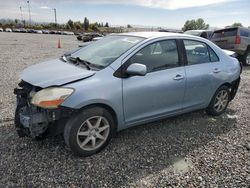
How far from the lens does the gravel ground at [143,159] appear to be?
2.74 metres

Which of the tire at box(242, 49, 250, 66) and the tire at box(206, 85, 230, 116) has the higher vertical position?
the tire at box(242, 49, 250, 66)

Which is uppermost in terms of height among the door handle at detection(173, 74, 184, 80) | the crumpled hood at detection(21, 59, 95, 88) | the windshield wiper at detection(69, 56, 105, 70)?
the windshield wiper at detection(69, 56, 105, 70)

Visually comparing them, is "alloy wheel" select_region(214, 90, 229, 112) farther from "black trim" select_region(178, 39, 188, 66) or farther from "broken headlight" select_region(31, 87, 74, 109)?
"broken headlight" select_region(31, 87, 74, 109)

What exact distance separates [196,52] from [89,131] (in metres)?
2.39

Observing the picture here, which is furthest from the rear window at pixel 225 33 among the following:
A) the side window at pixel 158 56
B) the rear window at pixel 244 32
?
the side window at pixel 158 56

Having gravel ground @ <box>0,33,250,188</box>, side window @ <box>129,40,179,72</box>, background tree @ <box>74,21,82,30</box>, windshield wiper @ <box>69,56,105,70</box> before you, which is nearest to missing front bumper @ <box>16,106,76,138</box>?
gravel ground @ <box>0,33,250,188</box>

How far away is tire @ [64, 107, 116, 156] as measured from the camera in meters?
2.94

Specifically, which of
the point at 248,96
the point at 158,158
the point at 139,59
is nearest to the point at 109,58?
the point at 139,59

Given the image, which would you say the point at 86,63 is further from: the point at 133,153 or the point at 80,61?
the point at 133,153

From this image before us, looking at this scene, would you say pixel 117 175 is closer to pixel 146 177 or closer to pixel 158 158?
pixel 146 177

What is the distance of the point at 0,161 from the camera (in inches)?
118

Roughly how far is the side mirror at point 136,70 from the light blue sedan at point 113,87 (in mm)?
13

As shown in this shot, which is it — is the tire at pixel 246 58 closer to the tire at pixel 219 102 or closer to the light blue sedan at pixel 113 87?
the tire at pixel 219 102

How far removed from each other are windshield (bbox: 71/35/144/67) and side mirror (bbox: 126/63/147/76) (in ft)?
0.99
